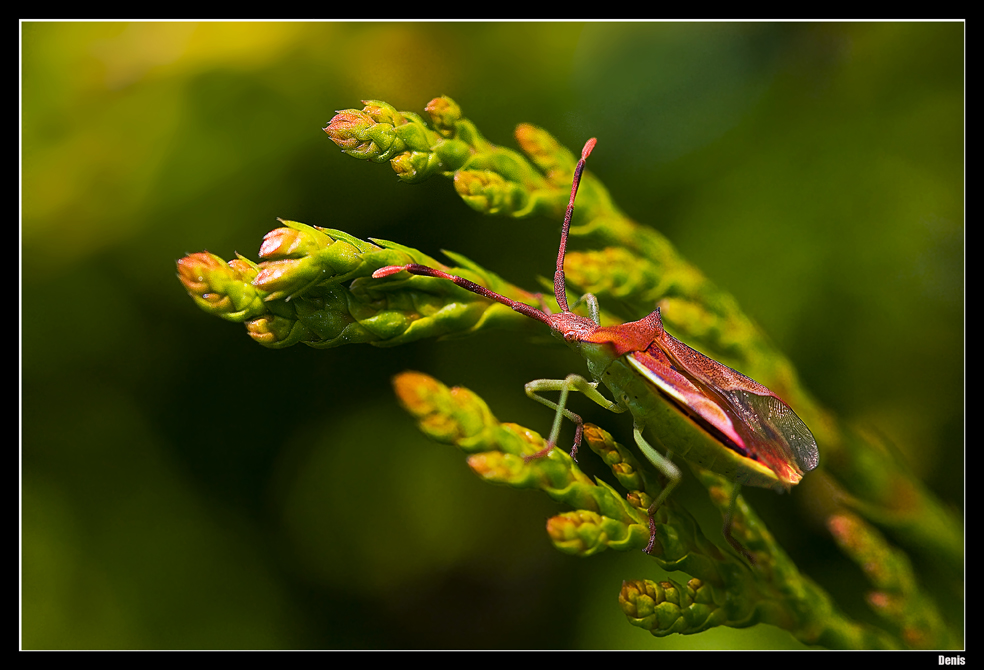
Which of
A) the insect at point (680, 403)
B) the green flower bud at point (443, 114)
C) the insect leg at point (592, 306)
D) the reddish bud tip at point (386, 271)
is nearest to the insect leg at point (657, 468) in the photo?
the insect at point (680, 403)

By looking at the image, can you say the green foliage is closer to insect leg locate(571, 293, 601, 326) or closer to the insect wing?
insect leg locate(571, 293, 601, 326)

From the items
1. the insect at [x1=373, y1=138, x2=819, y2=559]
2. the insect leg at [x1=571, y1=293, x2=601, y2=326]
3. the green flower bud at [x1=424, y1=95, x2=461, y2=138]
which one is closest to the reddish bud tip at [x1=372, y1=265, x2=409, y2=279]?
the insect at [x1=373, y1=138, x2=819, y2=559]

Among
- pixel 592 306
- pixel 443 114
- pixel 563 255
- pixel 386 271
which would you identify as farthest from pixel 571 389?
pixel 443 114

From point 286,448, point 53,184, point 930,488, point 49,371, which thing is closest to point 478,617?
point 286,448

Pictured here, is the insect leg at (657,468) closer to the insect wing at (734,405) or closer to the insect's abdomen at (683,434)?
the insect's abdomen at (683,434)

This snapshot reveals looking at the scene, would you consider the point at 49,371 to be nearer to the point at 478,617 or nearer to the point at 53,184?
the point at 53,184

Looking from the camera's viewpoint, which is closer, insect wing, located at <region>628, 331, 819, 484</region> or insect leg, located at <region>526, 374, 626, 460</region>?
insect wing, located at <region>628, 331, 819, 484</region>

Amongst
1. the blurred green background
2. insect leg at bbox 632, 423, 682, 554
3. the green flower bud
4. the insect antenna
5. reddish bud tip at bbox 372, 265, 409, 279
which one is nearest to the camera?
reddish bud tip at bbox 372, 265, 409, 279

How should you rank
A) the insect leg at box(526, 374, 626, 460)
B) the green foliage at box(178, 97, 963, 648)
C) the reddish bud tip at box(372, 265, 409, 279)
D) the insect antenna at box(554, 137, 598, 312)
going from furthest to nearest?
the insect antenna at box(554, 137, 598, 312), the insect leg at box(526, 374, 626, 460), the reddish bud tip at box(372, 265, 409, 279), the green foliage at box(178, 97, 963, 648)

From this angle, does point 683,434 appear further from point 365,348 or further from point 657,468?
point 365,348
